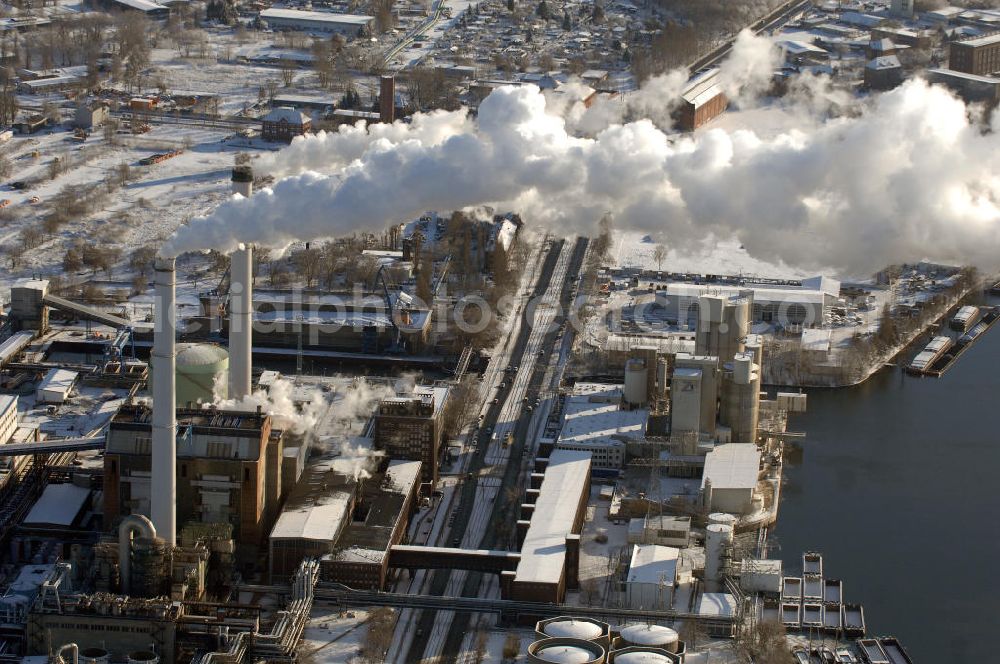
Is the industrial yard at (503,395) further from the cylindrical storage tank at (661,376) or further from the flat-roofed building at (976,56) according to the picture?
the flat-roofed building at (976,56)

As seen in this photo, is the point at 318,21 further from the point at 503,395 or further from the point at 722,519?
the point at 722,519

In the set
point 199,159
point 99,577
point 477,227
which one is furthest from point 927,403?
point 199,159

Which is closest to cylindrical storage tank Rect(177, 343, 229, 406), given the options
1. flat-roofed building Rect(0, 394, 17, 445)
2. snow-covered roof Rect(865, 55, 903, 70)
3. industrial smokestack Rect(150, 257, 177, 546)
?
flat-roofed building Rect(0, 394, 17, 445)

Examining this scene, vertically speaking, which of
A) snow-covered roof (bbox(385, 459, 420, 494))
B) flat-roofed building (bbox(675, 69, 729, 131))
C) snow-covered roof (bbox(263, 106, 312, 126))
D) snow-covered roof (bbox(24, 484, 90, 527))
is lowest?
snow-covered roof (bbox(24, 484, 90, 527))

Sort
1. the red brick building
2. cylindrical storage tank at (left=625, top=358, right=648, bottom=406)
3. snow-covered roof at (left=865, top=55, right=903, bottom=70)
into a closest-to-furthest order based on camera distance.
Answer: cylindrical storage tank at (left=625, top=358, right=648, bottom=406) → the red brick building → snow-covered roof at (left=865, top=55, right=903, bottom=70)

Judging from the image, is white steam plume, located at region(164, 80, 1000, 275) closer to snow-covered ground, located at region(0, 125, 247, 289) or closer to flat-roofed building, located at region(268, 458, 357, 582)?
flat-roofed building, located at region(268, 458, 357, 582)
